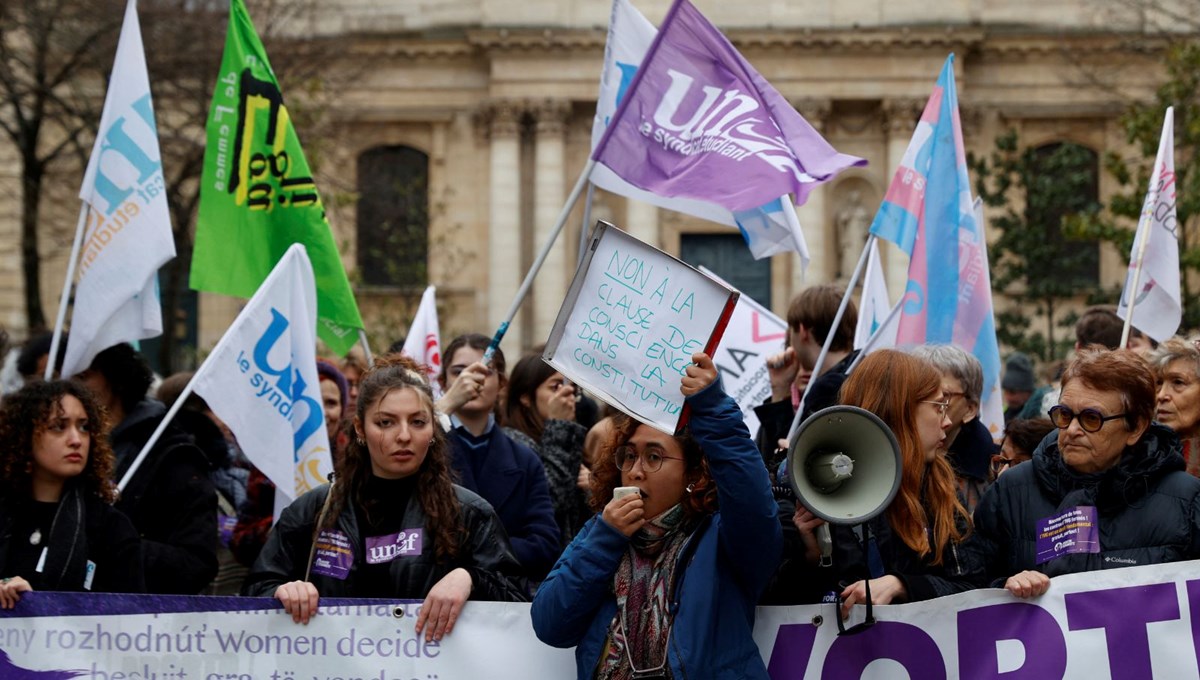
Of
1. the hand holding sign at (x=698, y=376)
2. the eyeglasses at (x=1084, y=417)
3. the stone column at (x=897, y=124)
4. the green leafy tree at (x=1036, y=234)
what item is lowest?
the eyeglasses at (x=1084, y=417)

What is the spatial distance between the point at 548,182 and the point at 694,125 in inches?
1200

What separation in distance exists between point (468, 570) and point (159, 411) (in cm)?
235

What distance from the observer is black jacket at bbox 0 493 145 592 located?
5945 mm

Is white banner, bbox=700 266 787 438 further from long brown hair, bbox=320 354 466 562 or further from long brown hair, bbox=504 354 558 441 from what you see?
long brown hair, bbox=320 354 466 562

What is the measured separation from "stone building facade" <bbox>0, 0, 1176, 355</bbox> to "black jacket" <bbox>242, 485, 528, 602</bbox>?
30.4m

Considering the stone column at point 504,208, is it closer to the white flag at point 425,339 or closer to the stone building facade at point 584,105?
the stone building facade at point 584,105

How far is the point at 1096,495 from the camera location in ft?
17.0

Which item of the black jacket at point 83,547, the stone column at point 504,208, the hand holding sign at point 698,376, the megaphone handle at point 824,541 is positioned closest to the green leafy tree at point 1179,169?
the stone column at point 504,208

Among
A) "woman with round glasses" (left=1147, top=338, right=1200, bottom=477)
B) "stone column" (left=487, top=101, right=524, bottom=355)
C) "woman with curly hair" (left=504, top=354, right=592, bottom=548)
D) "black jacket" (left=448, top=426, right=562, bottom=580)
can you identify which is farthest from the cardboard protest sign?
"stone column" (left=487, top=101, right=524, bottom=355)

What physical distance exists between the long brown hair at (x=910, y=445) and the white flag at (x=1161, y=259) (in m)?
4.05

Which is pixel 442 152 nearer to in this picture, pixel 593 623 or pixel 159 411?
pixel 159 411

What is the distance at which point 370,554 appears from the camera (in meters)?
5.70

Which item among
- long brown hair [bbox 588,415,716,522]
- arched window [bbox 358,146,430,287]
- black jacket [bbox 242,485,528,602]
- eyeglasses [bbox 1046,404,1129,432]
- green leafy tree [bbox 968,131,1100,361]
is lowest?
black jacket [bbox 242,485,528,602]

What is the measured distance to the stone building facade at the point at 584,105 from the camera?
37000 millimetres
